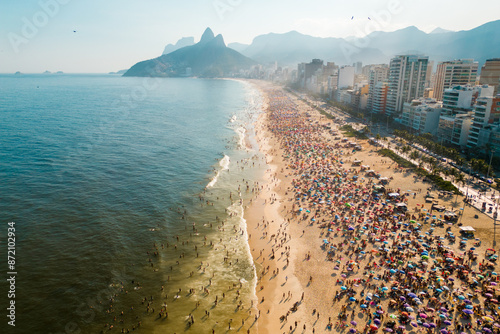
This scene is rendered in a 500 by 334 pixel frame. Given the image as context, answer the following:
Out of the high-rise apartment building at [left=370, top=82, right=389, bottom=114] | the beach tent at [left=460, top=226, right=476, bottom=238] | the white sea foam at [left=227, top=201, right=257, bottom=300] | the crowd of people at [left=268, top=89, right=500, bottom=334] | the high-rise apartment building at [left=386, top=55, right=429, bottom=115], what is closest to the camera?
the crowd of people at [left=268, top=89, right=500, bottom=334]

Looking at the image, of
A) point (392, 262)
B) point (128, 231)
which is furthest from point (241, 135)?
point (392, 262)

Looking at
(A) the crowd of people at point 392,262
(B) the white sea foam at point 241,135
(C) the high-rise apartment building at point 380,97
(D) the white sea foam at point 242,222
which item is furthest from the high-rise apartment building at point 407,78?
(D) the white sea foam at point 242,222

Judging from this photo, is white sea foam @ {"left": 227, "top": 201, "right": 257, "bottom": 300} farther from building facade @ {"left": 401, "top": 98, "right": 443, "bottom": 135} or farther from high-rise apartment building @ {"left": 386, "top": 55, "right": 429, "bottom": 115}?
high-rise apartment building @ {"left": 386, "top": 55, "right": 429, "bottom": 115}

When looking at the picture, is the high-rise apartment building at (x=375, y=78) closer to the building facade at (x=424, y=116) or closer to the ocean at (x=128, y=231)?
the building facade at (x=424, y=116)

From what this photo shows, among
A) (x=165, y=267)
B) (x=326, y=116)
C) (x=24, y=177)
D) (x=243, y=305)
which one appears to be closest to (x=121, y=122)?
(x=24, y=177)

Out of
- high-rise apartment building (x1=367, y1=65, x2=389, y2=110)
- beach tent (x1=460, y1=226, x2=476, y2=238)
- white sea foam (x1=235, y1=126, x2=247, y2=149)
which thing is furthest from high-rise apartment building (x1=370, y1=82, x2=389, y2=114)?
beach tent (x1=460, y1=226, x2=476, y2=238)

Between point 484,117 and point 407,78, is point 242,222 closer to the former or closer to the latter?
point 484,117
